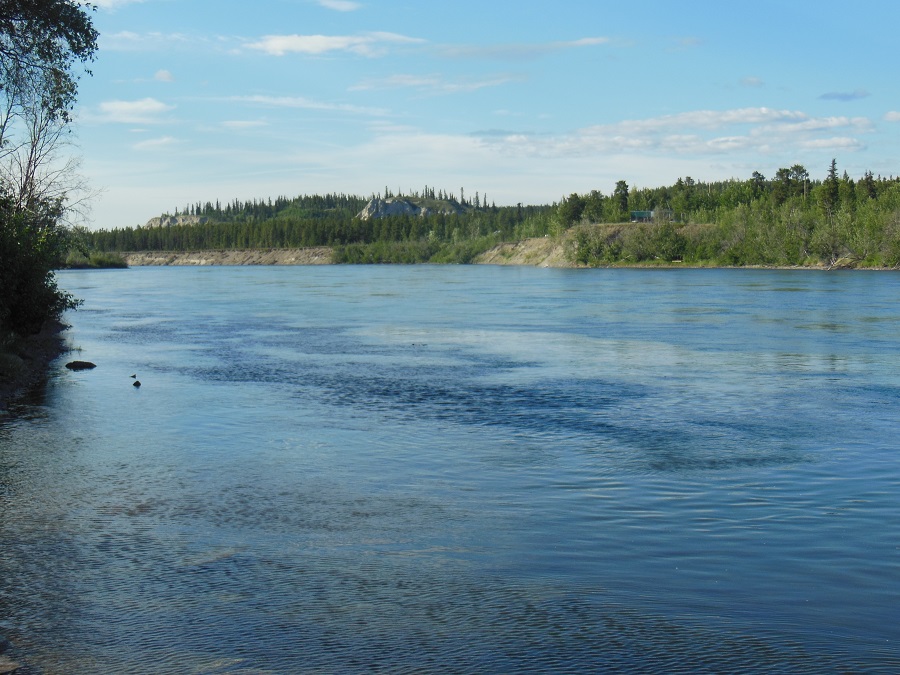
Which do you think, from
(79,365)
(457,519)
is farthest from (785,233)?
(457,519)

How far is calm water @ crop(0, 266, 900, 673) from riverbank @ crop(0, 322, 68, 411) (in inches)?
50.5

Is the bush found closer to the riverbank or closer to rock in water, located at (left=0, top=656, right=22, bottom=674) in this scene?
the riverbank

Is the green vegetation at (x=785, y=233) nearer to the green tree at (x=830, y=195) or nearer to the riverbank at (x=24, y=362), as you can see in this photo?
the green tree at (x=830, y=195)

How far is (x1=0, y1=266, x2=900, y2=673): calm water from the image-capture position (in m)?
9.13

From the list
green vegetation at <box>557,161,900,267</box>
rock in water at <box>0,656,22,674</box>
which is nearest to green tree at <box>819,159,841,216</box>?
green vegetation at <box>557,161,900,267</box>

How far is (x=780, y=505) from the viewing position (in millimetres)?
14047

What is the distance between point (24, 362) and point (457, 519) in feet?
72.5

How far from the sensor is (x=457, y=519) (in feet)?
44.3

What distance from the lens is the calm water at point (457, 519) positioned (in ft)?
30.0

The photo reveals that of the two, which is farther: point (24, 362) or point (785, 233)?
point (785, 233)

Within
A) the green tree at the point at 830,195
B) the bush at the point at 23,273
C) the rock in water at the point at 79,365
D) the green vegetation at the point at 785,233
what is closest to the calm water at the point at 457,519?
the rock in water at the point at 79,365

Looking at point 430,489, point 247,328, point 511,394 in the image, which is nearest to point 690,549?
point 430,489

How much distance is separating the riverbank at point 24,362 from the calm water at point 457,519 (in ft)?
4.21

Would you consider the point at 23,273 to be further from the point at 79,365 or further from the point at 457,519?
the point at 457,519
